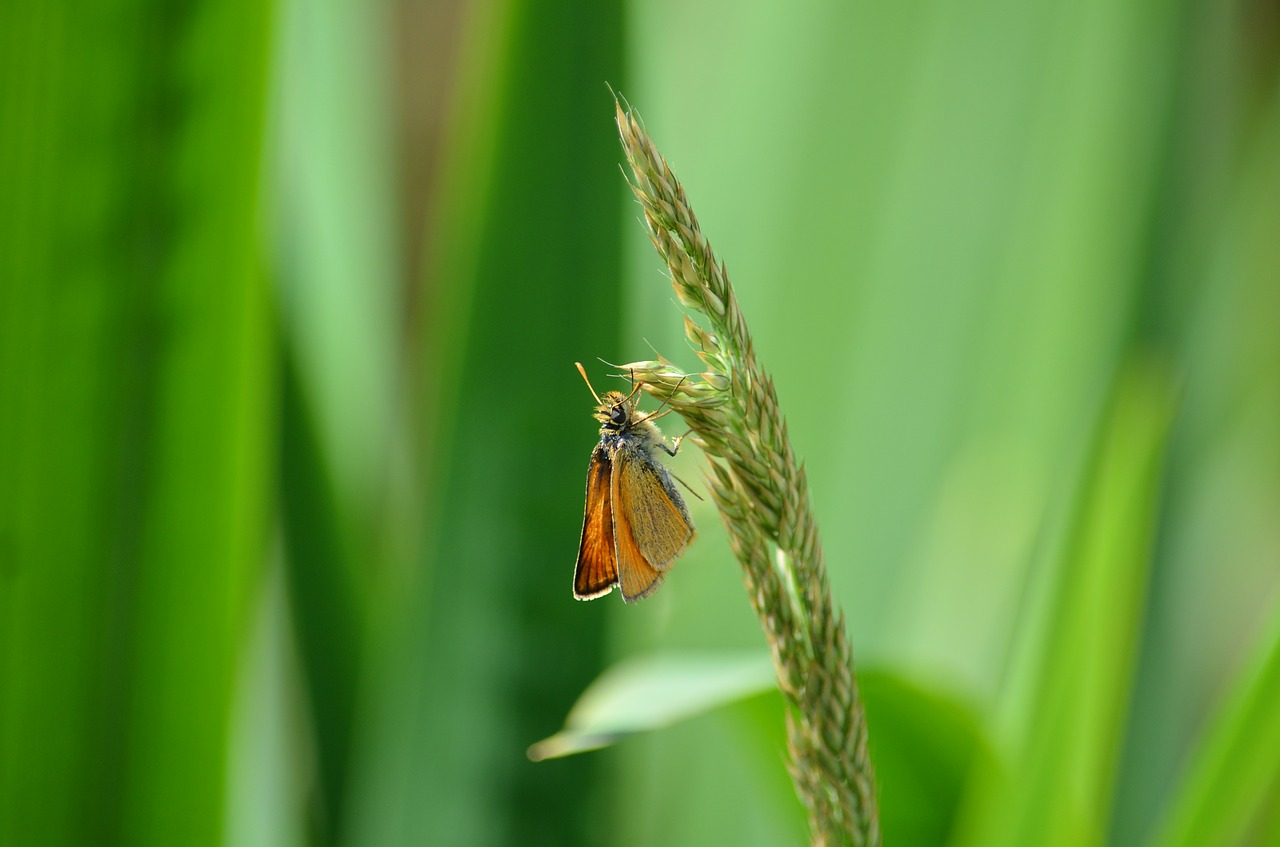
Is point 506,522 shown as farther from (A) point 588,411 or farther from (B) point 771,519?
(B) point 771,519

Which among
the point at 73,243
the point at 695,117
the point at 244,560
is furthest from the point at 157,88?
the point at 695,117

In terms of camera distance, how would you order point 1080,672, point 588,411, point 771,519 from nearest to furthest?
point 771,519 < point 1080,672 < point 588,411

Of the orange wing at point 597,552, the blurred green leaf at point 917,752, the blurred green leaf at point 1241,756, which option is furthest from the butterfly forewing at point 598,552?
the blurred green leaf at point 1241,756

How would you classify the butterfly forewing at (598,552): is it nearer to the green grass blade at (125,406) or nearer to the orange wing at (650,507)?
the orange wing at (650,507)

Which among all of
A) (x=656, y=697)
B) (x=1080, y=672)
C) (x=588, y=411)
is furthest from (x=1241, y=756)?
(x=588, y=411)

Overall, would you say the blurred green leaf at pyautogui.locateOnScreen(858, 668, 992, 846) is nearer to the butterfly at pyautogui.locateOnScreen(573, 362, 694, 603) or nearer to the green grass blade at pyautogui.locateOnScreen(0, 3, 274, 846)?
the butterfly at pyautogui.locateOnScreen(573, 362, 694, 603)

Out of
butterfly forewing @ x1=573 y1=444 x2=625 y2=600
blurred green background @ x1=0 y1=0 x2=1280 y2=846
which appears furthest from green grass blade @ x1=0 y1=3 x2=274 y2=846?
butterfly forewing @ x1=573 y1=444 x2=625 y2=600

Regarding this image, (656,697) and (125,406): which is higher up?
(125,406)

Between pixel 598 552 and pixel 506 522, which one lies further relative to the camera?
pixel 506 522
